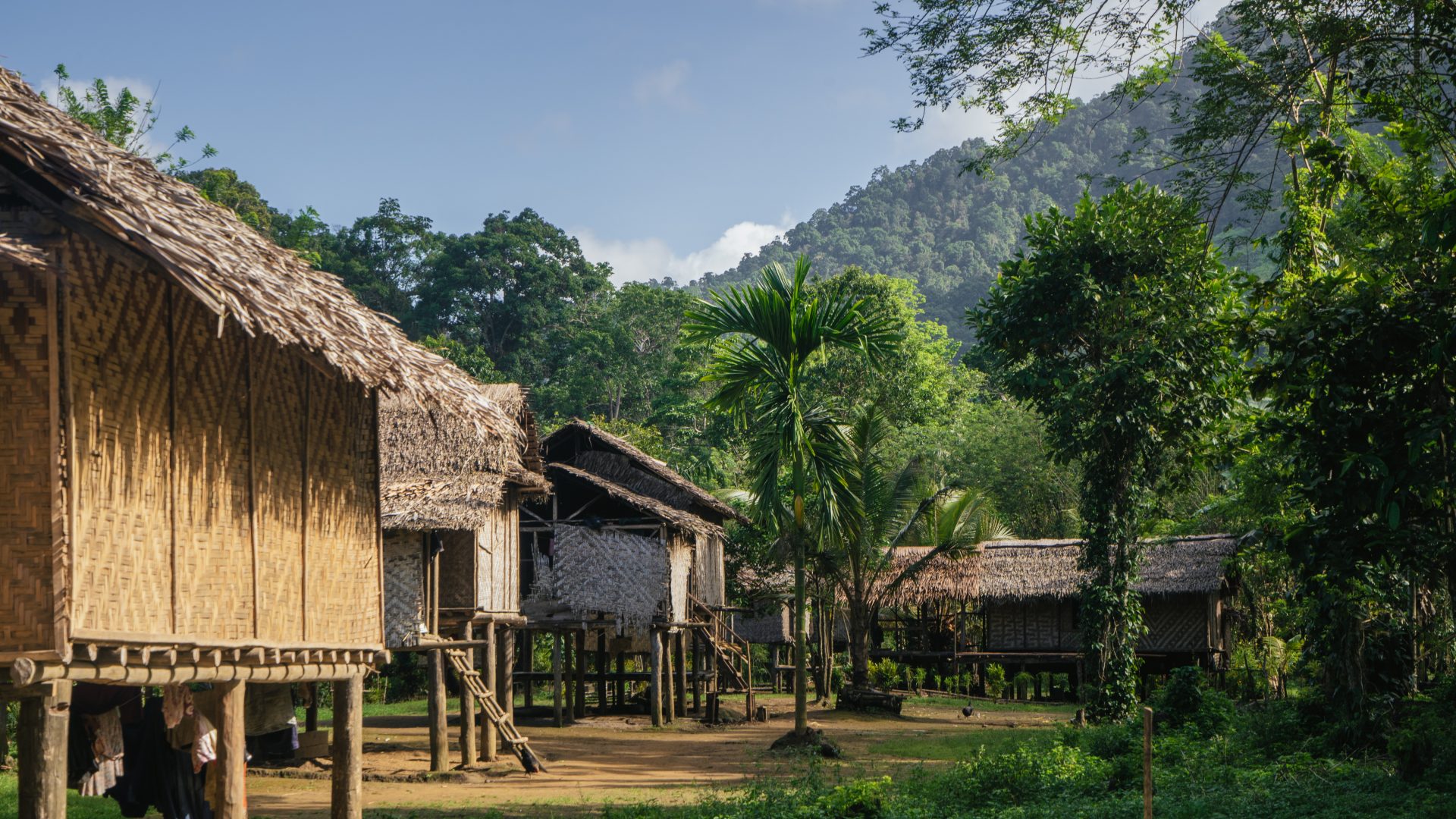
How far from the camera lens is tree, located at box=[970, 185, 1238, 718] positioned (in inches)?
686

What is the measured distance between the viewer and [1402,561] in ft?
31.8

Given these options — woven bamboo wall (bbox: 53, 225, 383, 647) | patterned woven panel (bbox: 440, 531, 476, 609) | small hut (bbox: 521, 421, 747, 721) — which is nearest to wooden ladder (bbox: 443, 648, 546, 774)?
patterned woven panel (bbox: 440, 531, 476, 609)

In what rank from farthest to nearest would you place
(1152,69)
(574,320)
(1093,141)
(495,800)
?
(1093,141)
(574,320)
(495,800)
(1152,69)

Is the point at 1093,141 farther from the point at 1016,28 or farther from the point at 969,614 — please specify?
the point at 1016,28

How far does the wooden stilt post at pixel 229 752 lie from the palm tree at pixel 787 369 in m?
9.01

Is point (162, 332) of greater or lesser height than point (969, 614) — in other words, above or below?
above

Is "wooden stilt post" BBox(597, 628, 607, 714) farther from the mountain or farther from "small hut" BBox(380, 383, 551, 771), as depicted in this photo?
the mountain

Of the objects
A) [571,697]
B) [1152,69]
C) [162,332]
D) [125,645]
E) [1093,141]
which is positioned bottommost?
[571,697]

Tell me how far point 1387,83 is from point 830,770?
9.84 metres

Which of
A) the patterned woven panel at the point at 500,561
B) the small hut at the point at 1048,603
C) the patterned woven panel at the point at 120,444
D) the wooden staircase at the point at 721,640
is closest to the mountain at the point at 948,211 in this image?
the small hut at the point at 1048,603

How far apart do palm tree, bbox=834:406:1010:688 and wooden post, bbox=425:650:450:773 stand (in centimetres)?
965

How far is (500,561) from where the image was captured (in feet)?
59.1

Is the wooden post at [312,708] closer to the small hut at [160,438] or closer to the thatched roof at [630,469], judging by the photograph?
the small hut at [160,438]

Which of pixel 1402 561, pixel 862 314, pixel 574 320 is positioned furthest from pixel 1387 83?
pixel 574 320
